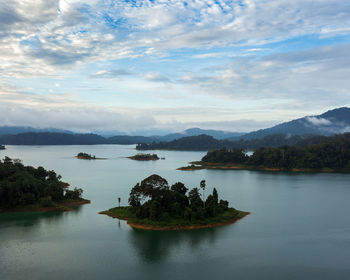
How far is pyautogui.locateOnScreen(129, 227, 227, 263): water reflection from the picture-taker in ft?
65.8

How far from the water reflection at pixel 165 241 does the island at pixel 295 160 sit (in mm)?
49291

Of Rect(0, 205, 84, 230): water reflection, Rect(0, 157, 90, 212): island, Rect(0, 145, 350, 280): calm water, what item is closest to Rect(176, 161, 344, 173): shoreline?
Rect(0, 145, 350, 280): calm water

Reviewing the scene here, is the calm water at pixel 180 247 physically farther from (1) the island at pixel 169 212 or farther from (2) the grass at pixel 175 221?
(1) the island at pixel 169 212

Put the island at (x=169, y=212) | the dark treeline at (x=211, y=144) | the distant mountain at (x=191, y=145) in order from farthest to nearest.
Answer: the distant mountain at (x=191, y=145)
the dark treeline at (x=211, y=144)
the island at (x=169, y=212)

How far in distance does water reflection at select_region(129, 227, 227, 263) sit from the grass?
2.08ft

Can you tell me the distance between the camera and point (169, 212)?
26406mm

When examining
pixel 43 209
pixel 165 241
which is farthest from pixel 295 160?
pixel 43 209

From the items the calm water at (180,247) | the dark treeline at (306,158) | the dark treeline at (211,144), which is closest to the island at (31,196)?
the calm water at (180,247)

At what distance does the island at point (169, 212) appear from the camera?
25172 mm

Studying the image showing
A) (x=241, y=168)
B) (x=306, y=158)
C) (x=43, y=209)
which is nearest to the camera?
(x=43, y=209)

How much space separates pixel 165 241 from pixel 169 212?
439 cm

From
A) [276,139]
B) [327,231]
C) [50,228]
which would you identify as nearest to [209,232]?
[327,231]

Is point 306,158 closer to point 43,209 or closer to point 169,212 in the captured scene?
point 169,212

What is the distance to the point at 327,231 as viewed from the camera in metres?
24.7
